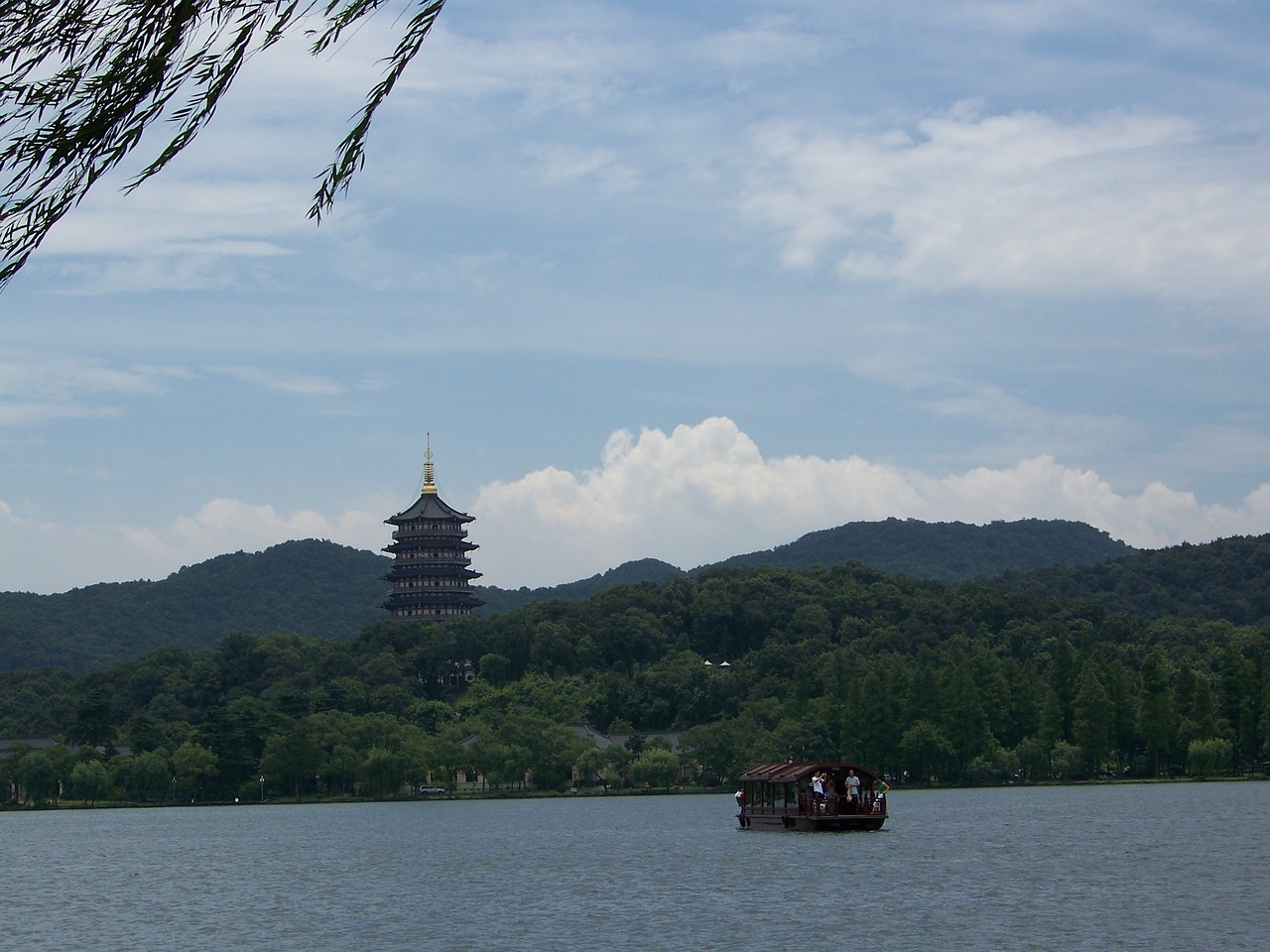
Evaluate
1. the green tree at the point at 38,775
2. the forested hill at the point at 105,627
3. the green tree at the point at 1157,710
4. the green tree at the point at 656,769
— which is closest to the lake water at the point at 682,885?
the green tree at the point at 1157,710

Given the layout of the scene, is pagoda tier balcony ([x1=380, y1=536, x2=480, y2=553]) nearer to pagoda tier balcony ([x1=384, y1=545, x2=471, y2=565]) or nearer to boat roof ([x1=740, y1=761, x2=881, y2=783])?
pagoda tier balcony ([x1=384, y1=545, x2=471, y2=565])

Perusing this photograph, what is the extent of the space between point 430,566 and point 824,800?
9690 cm

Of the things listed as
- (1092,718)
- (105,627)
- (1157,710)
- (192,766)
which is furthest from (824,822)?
(105,627)

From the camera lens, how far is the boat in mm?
50094

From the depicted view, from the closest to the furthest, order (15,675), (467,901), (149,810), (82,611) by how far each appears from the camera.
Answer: (467,901)
(149,810)
(15,675)
(82,611)

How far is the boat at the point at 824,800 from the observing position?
5009 cm

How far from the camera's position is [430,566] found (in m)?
144

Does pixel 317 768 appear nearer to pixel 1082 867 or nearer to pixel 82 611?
pixel 1082 867

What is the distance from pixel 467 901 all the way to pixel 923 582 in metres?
102

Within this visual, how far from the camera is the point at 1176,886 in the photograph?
3434 cm

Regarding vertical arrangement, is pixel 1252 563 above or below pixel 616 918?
above

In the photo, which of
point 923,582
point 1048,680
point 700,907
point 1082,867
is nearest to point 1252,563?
point 923,582

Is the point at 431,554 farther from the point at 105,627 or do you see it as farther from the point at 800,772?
the point at 800,772

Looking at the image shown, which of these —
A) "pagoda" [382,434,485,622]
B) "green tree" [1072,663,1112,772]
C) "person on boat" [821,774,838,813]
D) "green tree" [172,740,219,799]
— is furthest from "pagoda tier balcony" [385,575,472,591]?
"person on boat" [821,774,838,813]
